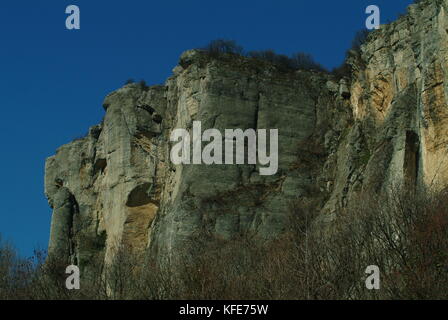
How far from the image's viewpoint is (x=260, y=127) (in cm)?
5838

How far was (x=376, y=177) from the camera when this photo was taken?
4862 centimetres

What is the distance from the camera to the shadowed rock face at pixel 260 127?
47938 millimetres

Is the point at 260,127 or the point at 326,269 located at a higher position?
the point at 260,127

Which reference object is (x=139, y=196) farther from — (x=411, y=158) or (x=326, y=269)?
(x=326, y=269)

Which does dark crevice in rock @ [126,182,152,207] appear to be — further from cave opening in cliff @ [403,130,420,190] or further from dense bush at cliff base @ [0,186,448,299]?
cave opening in cliff @ [403,130,420,190]

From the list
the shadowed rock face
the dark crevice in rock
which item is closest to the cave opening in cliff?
the shadowed rock face

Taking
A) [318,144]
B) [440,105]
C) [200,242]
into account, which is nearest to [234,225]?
[200,242]

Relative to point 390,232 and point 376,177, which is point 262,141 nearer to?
point 376,177

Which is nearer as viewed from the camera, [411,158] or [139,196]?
[411,158]

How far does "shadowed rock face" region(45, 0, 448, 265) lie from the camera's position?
4794cm

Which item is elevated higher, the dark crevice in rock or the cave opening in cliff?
the dark crevice in rock

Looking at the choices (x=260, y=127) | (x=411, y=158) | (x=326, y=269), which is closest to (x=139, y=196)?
(x=260, y=127)
